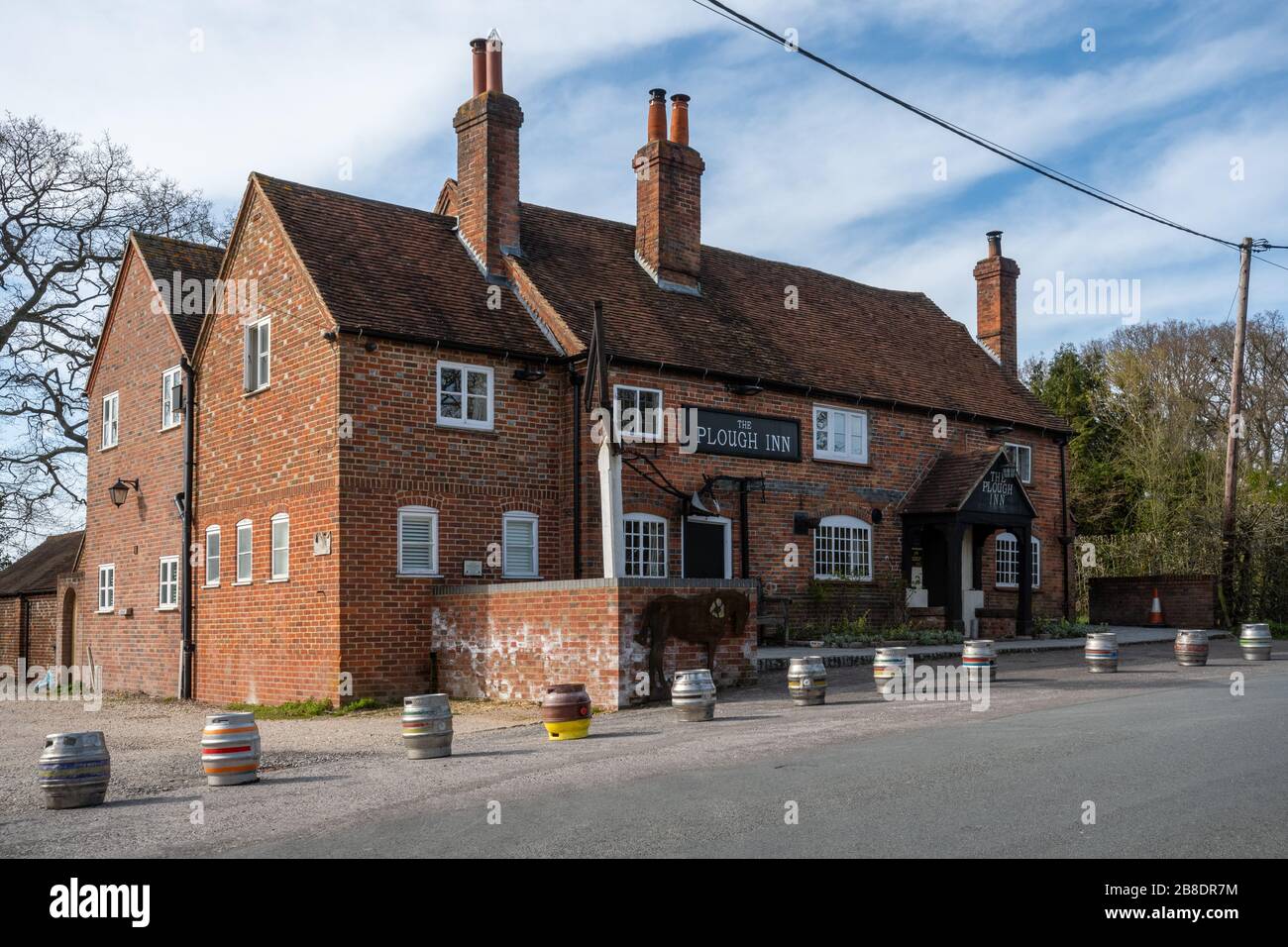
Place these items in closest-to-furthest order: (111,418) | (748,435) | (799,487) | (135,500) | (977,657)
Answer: (977,657) < (748,435) < (799,487) < (135,500) < (111,418)

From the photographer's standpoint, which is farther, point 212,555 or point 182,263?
point 182,263

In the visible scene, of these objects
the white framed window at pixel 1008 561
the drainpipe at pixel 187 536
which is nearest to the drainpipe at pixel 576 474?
the drainpipe at pixel 187 536

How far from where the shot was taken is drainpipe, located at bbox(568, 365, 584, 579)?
21500mm

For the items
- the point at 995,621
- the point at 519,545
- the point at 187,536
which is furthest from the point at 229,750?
the point at 995,621

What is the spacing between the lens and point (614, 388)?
21.8 meters

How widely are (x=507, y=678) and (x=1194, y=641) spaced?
11112 mm

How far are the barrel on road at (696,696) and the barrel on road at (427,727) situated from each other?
300cm

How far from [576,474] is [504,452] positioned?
1278 mm

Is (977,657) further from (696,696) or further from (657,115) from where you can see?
(657,115)

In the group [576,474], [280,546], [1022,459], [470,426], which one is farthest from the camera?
[1022,459]

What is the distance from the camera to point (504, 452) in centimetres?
2122

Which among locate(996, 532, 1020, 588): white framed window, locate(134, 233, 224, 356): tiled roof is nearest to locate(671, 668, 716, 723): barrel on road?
locate(134, 233, 224, 356): tiled roof

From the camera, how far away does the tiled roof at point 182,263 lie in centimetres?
2578
